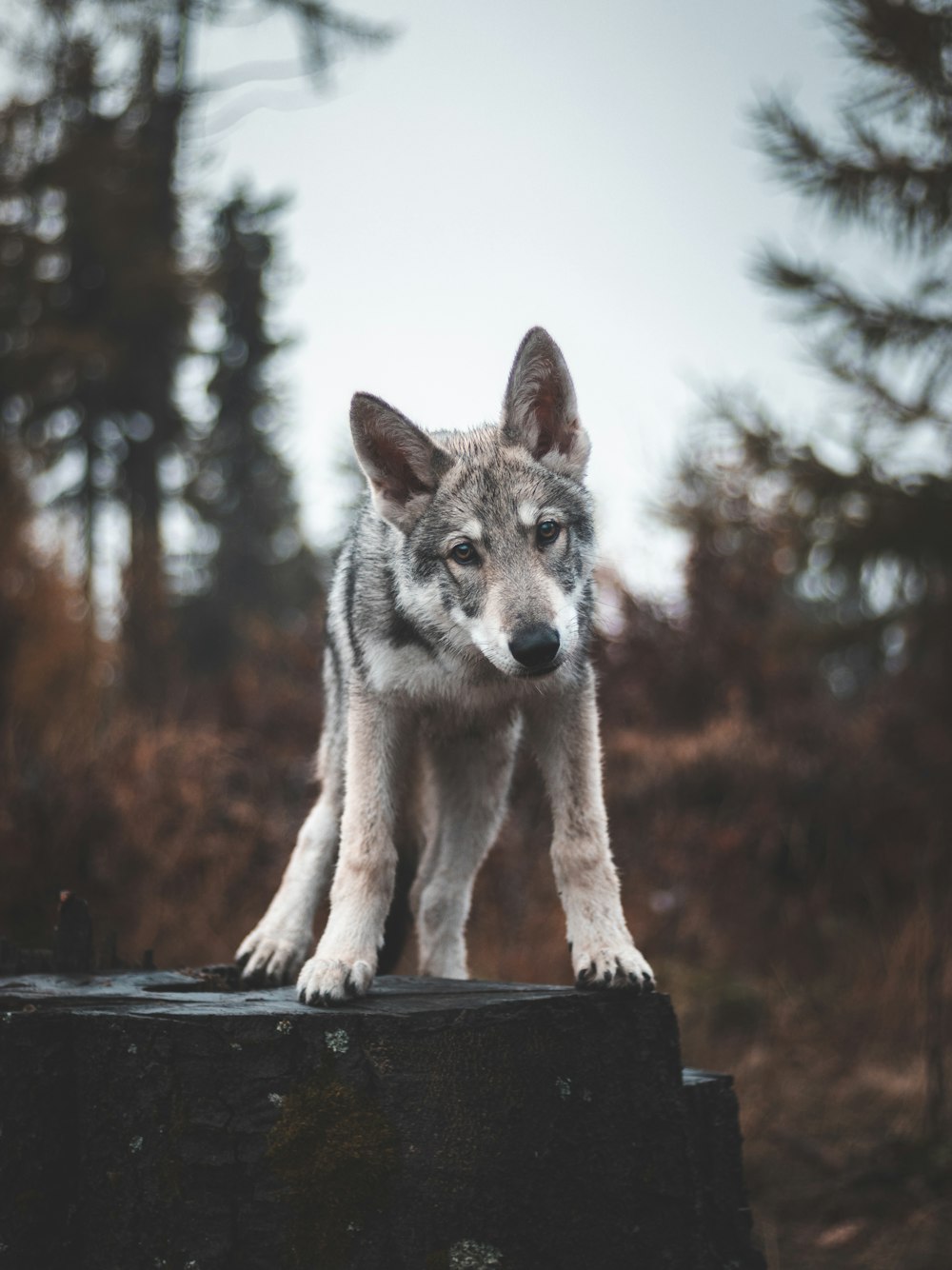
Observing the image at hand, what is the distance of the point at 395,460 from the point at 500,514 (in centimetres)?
47

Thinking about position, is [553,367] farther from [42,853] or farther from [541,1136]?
[42,853]

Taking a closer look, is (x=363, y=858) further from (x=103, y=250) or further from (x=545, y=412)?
(x=103, y=250)

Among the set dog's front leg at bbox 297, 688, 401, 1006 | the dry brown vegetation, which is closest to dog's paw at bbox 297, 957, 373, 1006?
dog's front leg at bbox 297, 688, 401, 1006

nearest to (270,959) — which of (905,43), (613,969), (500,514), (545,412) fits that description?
(613,969)

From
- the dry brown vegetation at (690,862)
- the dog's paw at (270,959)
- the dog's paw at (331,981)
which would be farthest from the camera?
the dry brown vegetation at (690,862)

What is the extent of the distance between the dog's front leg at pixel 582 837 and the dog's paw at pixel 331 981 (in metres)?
0.63

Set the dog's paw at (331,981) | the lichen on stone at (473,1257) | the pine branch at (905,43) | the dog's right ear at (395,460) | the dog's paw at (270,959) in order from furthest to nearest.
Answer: the pine branch at (905,43) → the dog's paw at (270,959) → the dog's right ear at (395,460) → the dog's paw at (331,981) → the lichen on stone at (473,1257)

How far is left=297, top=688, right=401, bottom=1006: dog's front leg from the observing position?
10.4ft

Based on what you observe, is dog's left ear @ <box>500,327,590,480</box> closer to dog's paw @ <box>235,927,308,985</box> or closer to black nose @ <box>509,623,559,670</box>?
black nose @ <box>509,623,559,670</box>

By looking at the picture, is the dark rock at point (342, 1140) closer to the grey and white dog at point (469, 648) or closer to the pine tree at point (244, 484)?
the grey and white dog at point (469, 648)

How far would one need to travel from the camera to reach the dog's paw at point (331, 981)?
3.06 m

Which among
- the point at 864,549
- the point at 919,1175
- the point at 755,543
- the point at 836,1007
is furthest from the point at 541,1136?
the point at 755,543

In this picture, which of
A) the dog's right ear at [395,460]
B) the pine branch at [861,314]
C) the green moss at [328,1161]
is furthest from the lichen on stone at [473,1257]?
the pine branch at [861,314]

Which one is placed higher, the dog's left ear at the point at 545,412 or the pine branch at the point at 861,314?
the pine branch at the point at 861,314
